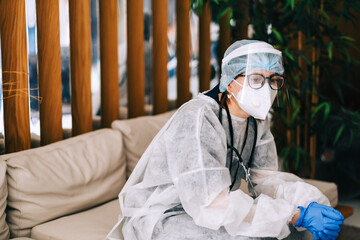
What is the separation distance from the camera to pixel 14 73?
2.05 meters

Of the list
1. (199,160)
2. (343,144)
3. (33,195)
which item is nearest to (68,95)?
(33,195)

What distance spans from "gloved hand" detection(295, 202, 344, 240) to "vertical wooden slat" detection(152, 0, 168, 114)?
5.21 feet

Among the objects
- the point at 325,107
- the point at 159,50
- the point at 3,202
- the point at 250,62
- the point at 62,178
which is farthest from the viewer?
the point at 325,107

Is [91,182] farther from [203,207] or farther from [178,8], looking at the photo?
[178,8]

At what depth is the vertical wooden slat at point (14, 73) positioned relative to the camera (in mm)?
2020

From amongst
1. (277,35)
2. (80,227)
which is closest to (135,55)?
(277,35)

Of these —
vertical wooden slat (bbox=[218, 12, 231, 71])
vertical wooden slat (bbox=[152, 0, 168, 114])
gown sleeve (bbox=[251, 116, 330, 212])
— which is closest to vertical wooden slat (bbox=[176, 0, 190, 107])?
vertical wooden slat (bbox=[152, 0, 168, 114])

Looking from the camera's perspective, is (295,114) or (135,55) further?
(295,114)

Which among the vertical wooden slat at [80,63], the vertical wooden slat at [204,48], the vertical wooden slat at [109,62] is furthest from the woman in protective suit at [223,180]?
the vertical wooden slat at [204,48]

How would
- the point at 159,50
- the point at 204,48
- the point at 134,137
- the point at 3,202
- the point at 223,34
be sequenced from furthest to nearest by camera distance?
the point at 223,34 → the point at 204,48 → the point at 159,50 → the point at 134,137 → the point at 3,202

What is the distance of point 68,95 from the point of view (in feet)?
7.78

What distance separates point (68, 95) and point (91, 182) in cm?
55

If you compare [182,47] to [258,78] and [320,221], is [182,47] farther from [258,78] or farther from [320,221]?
[320,221]

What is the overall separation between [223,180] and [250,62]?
40 cm
